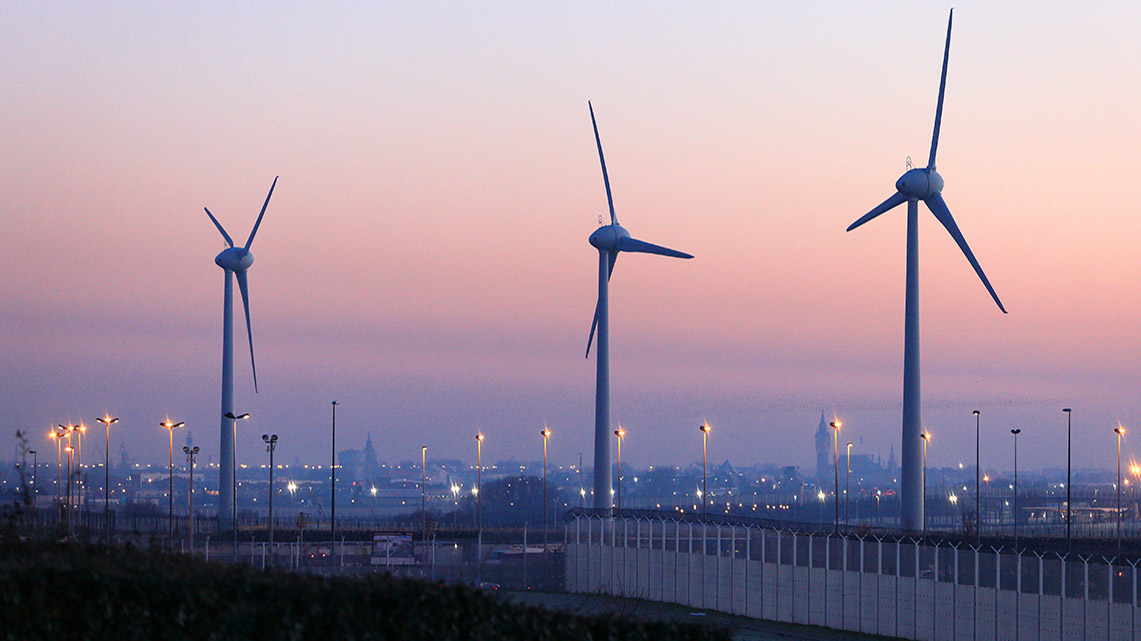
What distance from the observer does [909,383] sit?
99000 millimetres

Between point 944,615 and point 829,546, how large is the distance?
772 cm

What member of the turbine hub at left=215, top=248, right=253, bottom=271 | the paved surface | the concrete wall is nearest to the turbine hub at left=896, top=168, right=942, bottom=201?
the concrete wall

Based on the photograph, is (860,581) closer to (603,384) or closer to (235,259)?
(603,384)

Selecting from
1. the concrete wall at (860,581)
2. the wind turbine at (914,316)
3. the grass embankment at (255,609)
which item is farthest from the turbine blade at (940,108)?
the grass embankment at (255,609)

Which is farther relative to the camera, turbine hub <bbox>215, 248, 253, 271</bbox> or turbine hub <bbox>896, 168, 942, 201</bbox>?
turbine hub <bbox>215, 248, 253, 271</bbox>

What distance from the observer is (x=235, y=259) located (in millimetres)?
133375

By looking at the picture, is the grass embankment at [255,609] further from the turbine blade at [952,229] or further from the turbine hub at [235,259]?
the turbine hub at [235,259]

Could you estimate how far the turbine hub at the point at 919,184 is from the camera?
100938mm

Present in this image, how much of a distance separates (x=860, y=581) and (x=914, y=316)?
42.3 meters

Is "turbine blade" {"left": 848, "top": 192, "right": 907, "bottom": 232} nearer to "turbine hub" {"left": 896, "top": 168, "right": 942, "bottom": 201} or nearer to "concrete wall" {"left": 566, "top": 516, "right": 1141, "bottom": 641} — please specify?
"turbine hub" {"left": 896, "top": 168, "right": 942, "bottom": 201}

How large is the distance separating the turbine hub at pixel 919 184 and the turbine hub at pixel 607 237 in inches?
1053

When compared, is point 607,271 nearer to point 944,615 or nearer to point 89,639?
point 944,615

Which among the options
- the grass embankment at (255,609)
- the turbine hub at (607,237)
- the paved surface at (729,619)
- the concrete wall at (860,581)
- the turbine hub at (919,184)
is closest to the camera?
the grass embankment at (255,609)

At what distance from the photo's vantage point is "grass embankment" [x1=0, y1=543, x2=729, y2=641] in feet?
60.5
